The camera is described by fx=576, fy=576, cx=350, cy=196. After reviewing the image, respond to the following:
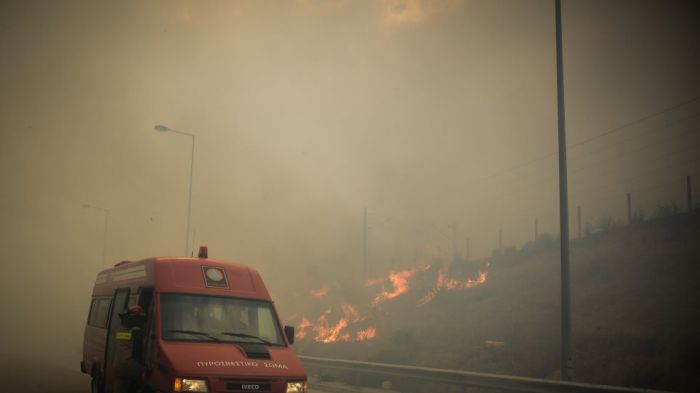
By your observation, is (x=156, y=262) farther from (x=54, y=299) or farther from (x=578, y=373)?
(x=54, y=299)

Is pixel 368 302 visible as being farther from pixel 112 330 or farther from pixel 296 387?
pixel 296 387

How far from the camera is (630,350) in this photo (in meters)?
18.0

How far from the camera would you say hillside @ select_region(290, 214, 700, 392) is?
58.1 ft

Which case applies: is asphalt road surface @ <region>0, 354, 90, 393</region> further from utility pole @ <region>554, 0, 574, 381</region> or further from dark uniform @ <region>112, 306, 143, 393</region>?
utility pole @ <region>554, 0, 574, 381</region>

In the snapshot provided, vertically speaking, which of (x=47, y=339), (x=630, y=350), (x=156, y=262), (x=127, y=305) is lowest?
(x=47, y=339)

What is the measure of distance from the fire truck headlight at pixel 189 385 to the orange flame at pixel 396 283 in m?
34.0

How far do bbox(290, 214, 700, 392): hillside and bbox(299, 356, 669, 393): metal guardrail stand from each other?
4478mm

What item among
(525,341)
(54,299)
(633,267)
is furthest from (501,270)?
(54,299)

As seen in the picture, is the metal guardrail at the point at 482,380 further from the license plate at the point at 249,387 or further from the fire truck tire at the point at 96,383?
the fire truck tire at the point at 96,383

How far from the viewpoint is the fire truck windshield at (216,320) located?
8.21m

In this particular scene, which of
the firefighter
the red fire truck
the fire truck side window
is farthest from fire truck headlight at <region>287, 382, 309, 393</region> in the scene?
the fire truck side window

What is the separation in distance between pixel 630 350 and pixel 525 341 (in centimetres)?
499

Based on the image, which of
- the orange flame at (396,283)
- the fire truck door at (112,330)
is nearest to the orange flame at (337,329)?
the orange flame at (396,283)

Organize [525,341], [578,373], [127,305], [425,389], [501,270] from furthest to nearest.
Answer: [501,270]
[525,341]
[578,373]
[425,389]
[127,305]
